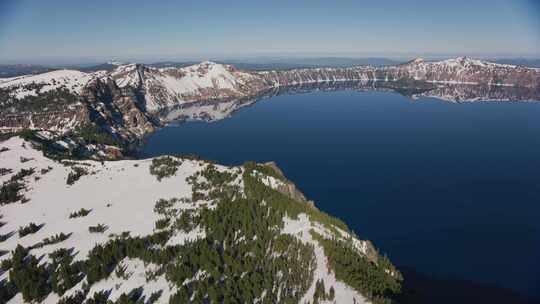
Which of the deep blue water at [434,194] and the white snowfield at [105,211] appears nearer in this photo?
the white snowfield at [105,211]

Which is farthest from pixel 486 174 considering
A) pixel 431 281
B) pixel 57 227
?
pixel 57 227

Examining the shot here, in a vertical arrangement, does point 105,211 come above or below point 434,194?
above

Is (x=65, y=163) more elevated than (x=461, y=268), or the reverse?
(x=65, y=163)

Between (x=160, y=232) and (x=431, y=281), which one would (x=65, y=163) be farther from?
(x=431, y=281)

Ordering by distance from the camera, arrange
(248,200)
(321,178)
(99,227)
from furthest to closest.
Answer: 1. (321,178)
2. (248,200)
3. (99,227)

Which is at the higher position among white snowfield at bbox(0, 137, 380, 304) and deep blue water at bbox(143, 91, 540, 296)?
white snowfield at bbox(0, 137, 380, 304)

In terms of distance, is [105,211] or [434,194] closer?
[105,211]

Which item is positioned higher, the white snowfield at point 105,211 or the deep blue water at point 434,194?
the white snowfield at point 105,211

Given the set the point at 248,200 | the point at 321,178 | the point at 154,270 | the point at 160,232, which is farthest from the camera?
the point at 321,178
